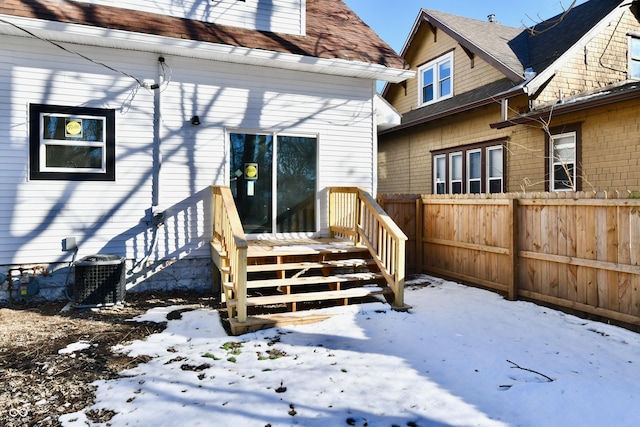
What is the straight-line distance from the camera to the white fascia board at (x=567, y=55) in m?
9.02

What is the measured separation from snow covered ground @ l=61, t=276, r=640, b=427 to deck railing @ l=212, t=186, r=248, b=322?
0.45 metres

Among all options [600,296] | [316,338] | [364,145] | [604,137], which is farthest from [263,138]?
[604,137]

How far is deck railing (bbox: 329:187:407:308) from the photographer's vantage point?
546 cm

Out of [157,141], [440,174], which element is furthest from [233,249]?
[440,174]

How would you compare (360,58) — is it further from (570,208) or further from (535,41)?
(535,41)

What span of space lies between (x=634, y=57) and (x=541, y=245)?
26.1ft

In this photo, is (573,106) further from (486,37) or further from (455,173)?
(486,37)

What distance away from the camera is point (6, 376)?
3.41 meters

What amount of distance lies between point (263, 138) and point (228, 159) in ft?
2.30

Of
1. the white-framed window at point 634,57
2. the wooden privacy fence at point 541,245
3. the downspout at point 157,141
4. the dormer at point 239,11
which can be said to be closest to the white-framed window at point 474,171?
the wooden privacy fence at point 541,245

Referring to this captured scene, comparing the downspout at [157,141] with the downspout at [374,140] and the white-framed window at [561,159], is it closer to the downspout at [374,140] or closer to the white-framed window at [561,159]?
the downspout at [374,140]

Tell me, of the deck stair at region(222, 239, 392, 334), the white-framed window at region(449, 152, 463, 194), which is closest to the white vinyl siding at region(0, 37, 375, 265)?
the deck stair at region(222, 239, 392, 334)

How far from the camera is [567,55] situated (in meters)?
9.42

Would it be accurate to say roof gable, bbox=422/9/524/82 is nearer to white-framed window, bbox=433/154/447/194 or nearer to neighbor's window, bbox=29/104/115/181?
white-framed window, bbox=433/154/447/194
